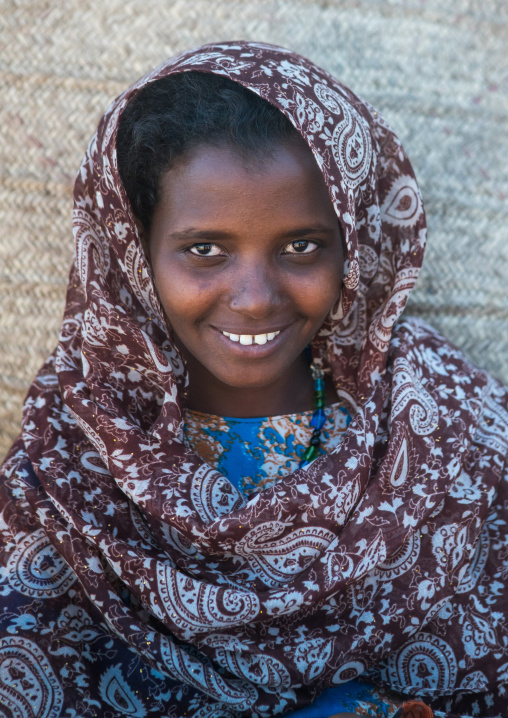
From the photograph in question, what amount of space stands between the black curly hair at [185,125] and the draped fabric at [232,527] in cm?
3

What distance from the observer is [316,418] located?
4.84 feet

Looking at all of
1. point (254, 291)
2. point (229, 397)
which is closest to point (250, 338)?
point (254, 291)

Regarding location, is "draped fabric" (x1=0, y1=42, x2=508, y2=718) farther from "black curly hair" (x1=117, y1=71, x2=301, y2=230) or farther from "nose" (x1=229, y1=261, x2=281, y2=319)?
"nose" (x1=229, y1=261, x2=281, y2=319)

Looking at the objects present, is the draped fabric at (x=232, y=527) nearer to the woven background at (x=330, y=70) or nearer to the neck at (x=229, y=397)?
the neck at (x=229, y=397)

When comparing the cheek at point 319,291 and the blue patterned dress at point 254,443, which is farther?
the blue patterned dress at point 254,443

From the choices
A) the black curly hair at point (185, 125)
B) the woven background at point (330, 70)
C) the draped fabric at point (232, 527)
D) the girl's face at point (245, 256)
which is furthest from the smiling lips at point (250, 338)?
the woven background at point (330, 70)

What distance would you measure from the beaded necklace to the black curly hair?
19.1 inches

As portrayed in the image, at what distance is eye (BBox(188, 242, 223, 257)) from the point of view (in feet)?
4.03

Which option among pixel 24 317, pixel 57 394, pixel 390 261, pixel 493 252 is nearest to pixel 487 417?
pixel 390 261

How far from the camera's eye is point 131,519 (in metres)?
1.30

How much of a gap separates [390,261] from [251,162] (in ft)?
1.36

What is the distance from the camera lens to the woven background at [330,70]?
6.02 ft

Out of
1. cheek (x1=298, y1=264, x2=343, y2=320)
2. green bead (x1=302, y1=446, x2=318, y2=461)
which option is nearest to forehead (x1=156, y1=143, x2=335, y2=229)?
cheek (x1=298, y1=264, x2=343, y2=320)

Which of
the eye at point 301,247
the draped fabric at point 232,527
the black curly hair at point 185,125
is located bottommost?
the draped fabric at point 232,527
